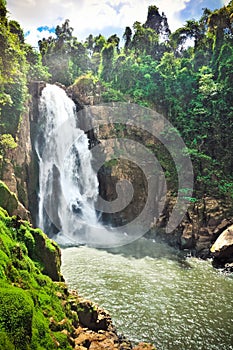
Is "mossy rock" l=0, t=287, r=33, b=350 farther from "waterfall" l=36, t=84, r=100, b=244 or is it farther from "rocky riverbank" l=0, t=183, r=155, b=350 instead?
"waterfall" l=36, t=84, r=100, b=244

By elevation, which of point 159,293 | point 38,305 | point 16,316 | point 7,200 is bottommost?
point 159,293

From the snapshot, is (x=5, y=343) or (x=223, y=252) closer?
(x=5, y=343)

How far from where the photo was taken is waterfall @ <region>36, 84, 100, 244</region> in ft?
68.2

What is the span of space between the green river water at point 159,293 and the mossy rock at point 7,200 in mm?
4825

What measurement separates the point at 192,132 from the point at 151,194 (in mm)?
7144

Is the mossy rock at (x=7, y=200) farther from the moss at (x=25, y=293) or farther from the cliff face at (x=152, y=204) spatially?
the cliff face at (x=152, y=204)

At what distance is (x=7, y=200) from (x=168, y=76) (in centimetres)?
2369

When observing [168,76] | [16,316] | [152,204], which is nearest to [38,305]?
[16,316]

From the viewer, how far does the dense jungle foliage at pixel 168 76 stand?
18.0m

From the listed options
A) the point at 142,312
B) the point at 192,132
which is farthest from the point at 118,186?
the point at 142,312

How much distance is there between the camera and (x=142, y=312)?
10.5 m

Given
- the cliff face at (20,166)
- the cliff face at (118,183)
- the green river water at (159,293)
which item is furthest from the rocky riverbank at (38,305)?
the cliff face at (20,166)

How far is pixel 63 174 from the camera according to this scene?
23.1 metres

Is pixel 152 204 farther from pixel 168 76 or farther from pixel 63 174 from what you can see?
pixel 168 76
